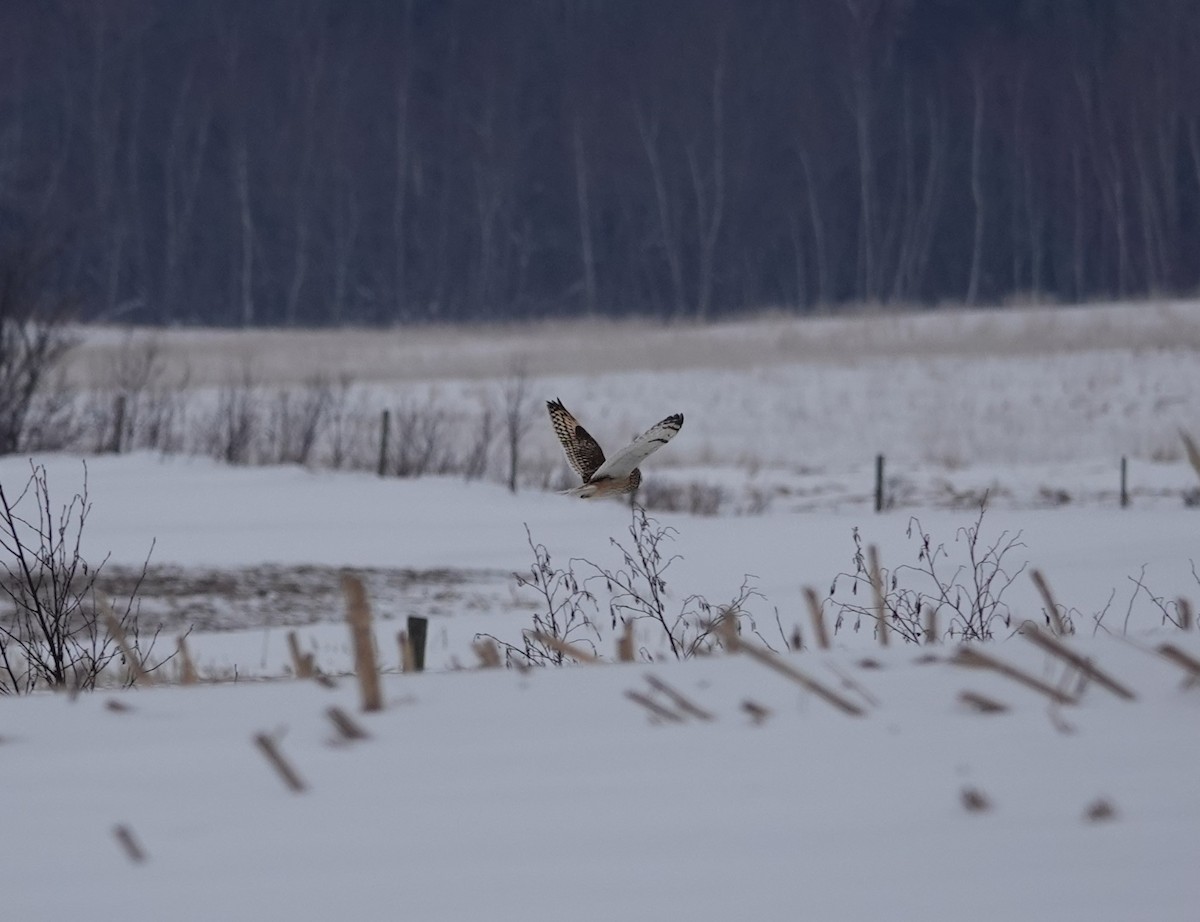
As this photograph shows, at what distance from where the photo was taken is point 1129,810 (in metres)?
1.85

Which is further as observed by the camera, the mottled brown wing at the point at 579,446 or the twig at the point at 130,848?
the mottled brown wing at the point at 579,446

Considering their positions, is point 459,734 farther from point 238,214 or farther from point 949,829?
point 238,214

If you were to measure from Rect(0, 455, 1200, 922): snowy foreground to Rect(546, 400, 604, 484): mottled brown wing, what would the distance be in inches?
87.2

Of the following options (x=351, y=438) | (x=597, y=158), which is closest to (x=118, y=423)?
(x=351, y=438)

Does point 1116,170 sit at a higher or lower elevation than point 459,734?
higher

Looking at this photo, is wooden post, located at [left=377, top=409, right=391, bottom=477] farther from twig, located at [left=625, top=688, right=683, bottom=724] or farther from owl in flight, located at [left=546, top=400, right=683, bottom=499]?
Answer: twig, located at [left=625, top=688, right=683, bottom=724]

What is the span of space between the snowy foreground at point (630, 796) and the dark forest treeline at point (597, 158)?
1732 inches

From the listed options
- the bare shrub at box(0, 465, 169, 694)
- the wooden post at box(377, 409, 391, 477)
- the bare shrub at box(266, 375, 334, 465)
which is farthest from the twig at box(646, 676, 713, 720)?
the bare shrub at box(266, 375, 334, 465)

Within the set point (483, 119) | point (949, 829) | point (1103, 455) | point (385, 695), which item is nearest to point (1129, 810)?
point (949, 829)

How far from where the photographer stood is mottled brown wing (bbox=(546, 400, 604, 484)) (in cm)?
475

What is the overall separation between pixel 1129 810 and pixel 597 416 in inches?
926

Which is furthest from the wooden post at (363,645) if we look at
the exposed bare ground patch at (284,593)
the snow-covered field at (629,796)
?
the exposed bare ground patch at (284,593)

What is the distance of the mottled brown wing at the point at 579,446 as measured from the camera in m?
4.75

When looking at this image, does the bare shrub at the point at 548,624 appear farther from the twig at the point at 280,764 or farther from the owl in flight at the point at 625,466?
the twig at the point at 280,764
